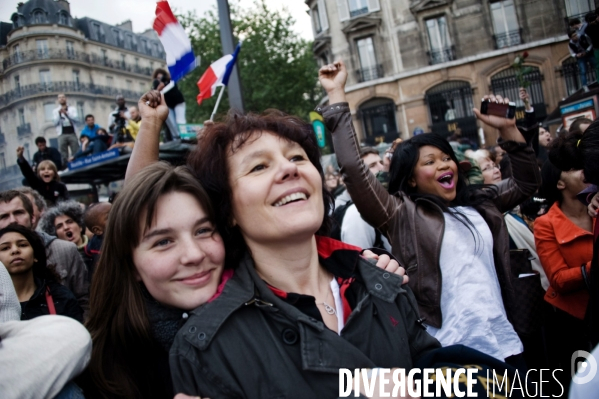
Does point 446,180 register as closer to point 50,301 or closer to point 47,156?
point 50,301

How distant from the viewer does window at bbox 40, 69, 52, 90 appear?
7.40 m

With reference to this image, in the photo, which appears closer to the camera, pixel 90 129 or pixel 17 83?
pixel 17 83

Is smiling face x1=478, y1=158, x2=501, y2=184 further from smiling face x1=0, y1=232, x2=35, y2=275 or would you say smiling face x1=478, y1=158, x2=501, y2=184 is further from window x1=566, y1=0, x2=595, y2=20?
smiling face x1=0, y1=232, x2=35, y2=275

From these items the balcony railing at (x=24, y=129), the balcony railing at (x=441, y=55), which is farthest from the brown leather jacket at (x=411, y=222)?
the balcony railing at (x=441, y=55)

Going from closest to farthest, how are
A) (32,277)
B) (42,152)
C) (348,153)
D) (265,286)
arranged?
1. (265,286)
2. (348,153)
3. (32,277)
4. (42,152)

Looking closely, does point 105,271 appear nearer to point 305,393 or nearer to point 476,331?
point 305,393

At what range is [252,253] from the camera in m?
1.69

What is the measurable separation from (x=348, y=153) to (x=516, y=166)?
1267mm

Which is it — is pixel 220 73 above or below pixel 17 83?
below

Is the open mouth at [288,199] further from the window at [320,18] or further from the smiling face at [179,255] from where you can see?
the window at [320,18]

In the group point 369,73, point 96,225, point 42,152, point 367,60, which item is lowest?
point 96,225

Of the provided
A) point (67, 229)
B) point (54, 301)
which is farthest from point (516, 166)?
point (67, 229)

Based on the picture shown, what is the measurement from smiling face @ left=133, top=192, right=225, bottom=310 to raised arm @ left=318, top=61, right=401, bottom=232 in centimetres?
104

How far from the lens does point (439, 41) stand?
2431 centimetres
